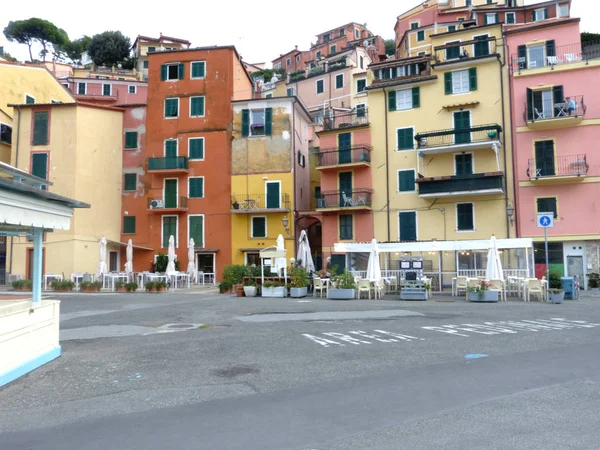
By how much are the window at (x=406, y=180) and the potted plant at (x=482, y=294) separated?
38.2 ft

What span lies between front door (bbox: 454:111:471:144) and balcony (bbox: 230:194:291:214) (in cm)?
1097

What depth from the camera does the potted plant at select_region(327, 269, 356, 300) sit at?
1864cm

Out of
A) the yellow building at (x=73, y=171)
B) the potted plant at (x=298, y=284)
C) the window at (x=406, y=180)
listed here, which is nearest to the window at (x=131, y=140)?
the yellow building at (x=73, y=171)

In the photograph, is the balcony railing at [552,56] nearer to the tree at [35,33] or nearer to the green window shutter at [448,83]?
the green window shutter at [448,83]

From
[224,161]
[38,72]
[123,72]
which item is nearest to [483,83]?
[224,161]

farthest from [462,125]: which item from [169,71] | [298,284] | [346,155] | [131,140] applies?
[131,140]

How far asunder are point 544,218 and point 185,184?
73.3 feet

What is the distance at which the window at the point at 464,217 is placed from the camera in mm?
26844

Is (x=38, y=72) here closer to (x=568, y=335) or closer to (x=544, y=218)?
(x=544, y=218)

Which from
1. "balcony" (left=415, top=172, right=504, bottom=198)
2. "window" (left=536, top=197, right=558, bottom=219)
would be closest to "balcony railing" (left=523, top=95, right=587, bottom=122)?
"balcony" (left=415, top=172, right=504, bottom=198)

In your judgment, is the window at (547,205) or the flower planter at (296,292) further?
the window at (547,205)

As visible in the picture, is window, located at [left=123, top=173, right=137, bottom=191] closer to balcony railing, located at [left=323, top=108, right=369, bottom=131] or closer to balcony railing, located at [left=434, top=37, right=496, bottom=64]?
balcony railing, located at [left=323, top=108, right=369, bottom=131]

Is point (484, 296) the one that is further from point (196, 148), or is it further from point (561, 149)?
point (196, 148)

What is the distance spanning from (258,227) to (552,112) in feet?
60.4
